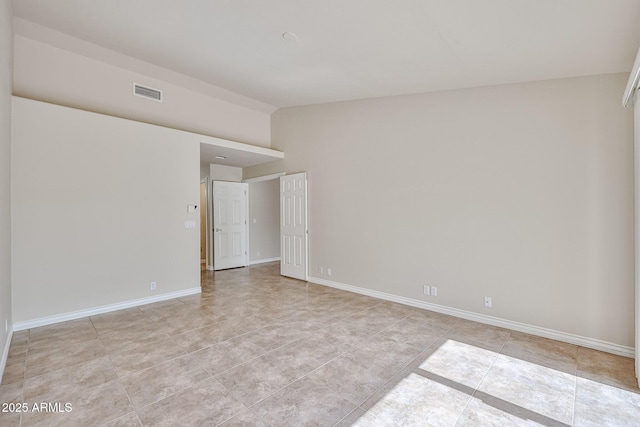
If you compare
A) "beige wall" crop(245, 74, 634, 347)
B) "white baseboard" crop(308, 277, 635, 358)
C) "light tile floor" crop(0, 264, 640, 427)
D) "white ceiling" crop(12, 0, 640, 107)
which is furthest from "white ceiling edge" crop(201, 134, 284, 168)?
"white baseboard" crop(308, 277, 635, 358)

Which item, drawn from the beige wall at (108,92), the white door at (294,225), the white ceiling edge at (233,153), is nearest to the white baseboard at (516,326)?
the white door at (294,225)

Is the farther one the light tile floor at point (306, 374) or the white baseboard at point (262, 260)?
the white baseboard at point (262, 260)

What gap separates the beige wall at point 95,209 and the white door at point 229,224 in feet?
6.41

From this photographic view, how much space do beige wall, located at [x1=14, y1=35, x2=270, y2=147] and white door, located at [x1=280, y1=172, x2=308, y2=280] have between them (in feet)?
4.75

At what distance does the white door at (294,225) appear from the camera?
5695 millimetres

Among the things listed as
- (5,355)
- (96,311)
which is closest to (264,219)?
(96,311)

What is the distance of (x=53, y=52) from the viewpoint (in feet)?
12.3

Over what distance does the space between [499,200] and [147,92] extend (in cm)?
530

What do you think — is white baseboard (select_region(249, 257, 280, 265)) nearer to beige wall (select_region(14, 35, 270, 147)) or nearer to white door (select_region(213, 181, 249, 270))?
white door (select_region(213, 181, 249, 270))

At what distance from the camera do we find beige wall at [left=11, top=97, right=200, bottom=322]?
3363 mm

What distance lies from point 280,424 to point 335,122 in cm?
453

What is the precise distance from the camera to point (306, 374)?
2.47m

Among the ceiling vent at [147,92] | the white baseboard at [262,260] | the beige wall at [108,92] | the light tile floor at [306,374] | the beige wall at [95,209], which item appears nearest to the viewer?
the light tile floor at [306,374]

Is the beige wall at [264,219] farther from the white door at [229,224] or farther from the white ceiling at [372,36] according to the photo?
the white ceiling at [372,36]
